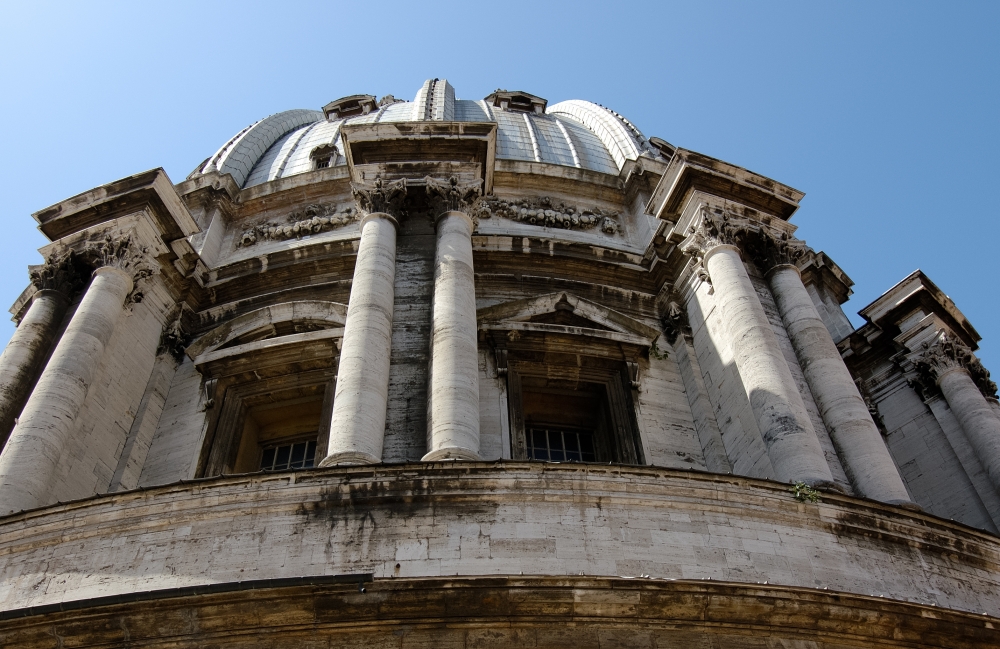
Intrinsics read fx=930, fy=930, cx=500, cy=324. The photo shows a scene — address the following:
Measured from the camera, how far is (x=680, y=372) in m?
19.3

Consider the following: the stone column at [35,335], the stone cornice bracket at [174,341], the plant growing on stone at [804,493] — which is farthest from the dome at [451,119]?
the plant growing on stone at [804,493]

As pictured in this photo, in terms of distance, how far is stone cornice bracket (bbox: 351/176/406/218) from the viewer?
18.8 m

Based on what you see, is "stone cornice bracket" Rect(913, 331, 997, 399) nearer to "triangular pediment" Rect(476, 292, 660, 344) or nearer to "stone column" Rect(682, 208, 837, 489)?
"stone column" Rect(682, 208, 837, 489)

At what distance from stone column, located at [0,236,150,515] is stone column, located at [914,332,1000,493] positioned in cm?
1769

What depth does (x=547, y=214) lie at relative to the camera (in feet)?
77.8

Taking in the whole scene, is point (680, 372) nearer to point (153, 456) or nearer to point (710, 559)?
point (710, 559)

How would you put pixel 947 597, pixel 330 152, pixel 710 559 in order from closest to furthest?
1. pixel 710 559
2. pixel 947 597
3. pixel 330 152

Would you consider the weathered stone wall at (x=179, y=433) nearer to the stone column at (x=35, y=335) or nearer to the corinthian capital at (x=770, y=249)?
the stone column at (x=35, y=335)

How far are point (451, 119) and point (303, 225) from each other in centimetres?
1297

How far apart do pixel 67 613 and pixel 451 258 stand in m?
9.41

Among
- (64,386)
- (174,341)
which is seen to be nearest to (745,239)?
(174,341)

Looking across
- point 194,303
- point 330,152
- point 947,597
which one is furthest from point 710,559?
point 330,152

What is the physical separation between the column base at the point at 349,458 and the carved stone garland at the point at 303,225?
36.9 feet

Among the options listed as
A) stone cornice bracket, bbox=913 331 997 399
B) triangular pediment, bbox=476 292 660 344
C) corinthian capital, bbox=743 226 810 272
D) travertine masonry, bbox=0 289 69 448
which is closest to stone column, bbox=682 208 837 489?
corinthian capital, bbox=743 226 810 272
